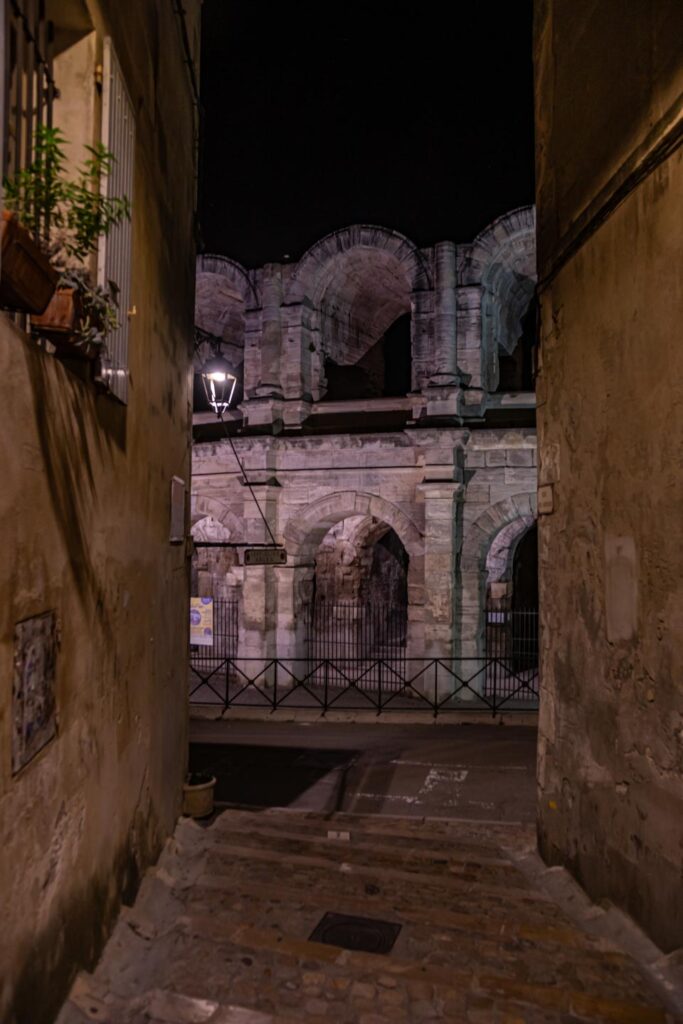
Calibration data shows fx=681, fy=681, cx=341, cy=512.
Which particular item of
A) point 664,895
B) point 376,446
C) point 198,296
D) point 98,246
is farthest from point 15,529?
point 198,296

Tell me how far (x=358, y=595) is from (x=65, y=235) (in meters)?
16.5

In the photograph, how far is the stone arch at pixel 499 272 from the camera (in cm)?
1349

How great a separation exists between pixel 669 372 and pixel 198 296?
48.4 ft

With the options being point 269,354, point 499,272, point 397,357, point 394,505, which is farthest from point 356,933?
point 397,357

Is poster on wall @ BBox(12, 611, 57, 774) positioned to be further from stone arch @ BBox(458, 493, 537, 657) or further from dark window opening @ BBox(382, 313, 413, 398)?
dark window opening @ BBox(382, 313, 413, 398)

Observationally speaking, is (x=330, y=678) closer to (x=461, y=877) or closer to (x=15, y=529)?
(x=461, y=877)

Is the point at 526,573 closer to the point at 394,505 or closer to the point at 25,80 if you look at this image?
the point at 394,505

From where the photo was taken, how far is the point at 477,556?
13641 millimetres

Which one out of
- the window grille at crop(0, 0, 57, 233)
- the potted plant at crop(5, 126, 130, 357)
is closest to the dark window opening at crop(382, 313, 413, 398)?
the window grille at crop(0, 0, 57, 233)

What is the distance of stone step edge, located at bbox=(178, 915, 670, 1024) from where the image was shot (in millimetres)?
3053

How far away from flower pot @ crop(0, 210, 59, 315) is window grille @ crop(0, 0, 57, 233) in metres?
0.60

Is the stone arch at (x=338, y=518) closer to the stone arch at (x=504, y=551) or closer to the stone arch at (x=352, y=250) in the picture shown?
the stone arch at (x=504, y=551)

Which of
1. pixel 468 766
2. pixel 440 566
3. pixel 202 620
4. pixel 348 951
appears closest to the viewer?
pixel 348 951

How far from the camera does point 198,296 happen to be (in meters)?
16.7
